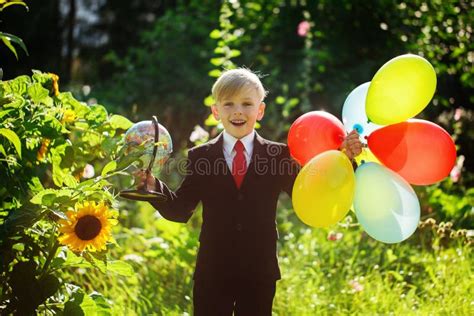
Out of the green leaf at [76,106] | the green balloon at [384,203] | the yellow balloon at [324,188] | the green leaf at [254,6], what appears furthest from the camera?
the green leaf at [254,6]

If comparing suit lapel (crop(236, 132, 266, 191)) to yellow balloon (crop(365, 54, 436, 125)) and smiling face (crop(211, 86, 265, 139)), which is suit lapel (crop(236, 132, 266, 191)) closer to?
smiling face (crop(211, 86, 265, 139))

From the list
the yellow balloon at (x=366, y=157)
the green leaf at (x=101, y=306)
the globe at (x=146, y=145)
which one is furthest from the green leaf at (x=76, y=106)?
the yellow balloon at (x=366, y=157)

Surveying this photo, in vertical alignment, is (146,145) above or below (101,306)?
above

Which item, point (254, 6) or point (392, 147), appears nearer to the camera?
point (392, 147)

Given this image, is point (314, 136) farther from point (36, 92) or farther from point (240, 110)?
point (36, 92)

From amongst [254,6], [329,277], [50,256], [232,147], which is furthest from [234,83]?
[254,6]

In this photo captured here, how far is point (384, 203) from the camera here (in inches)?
87.8

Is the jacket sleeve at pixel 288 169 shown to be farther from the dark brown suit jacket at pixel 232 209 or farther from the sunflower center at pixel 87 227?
the sunflower center at pixel 87 227

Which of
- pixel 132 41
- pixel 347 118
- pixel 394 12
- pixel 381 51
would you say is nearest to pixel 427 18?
pixel 394 12

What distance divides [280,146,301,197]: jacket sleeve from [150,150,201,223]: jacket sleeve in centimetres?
32

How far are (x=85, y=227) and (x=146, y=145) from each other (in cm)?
35

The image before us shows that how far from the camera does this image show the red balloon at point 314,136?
2.26 meters

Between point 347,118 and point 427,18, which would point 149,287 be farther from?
point 427,18

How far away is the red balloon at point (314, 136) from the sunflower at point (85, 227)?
708mm
